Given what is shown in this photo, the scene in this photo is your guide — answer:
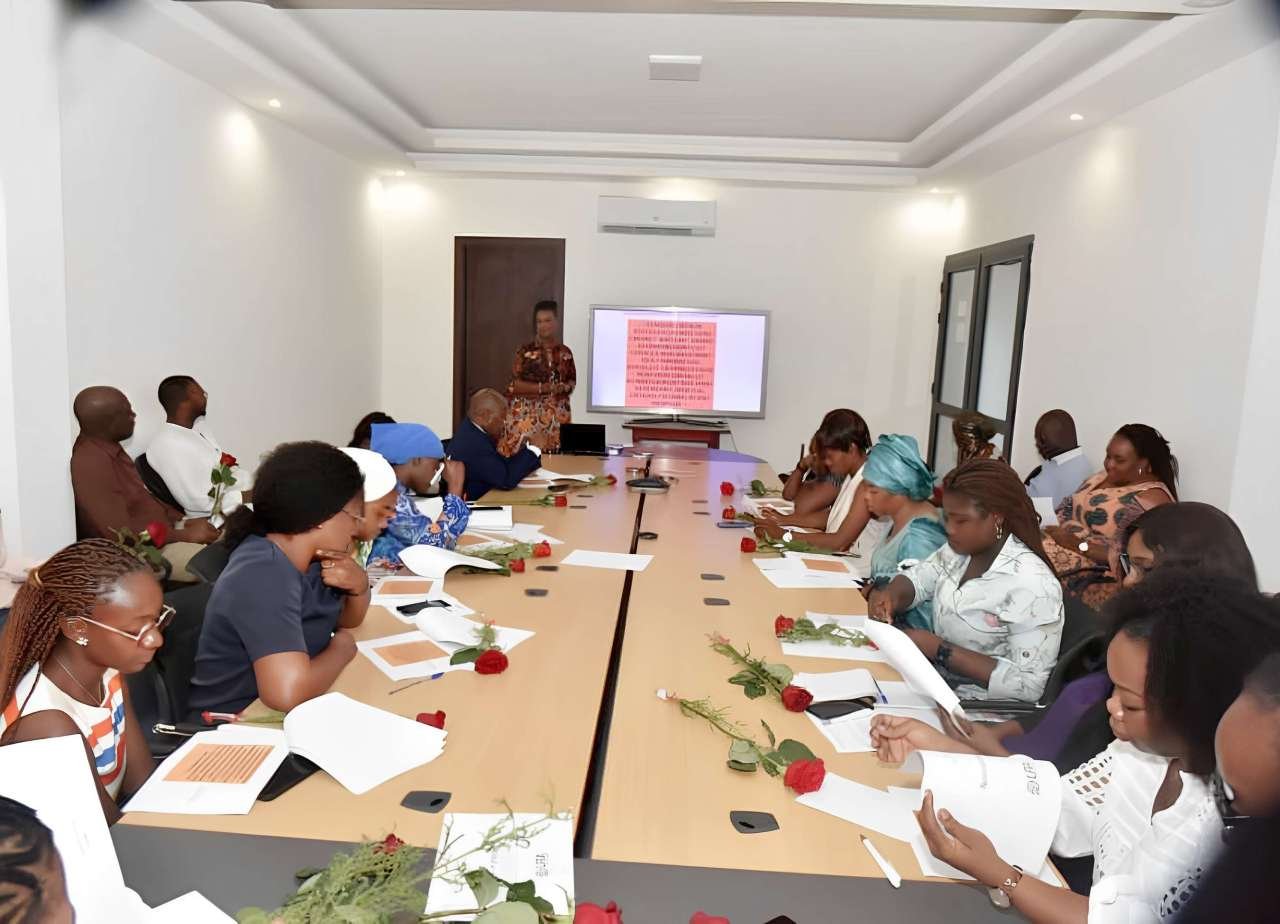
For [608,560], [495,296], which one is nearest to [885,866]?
[608,560]

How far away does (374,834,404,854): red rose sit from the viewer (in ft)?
4.22

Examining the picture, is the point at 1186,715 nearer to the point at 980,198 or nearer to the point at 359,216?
the point at 980,198

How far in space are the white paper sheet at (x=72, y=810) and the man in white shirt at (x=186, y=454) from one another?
356 centimetres

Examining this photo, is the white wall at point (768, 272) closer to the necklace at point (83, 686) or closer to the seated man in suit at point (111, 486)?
the seated man in suit at point (111, 486)

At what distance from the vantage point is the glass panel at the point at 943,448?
783cm

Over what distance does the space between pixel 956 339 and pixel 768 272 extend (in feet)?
5.78

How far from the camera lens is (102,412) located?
3992 mm

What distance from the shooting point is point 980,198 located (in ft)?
24.0

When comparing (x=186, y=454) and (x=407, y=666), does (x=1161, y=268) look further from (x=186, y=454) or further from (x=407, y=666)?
(x=186, y=454)

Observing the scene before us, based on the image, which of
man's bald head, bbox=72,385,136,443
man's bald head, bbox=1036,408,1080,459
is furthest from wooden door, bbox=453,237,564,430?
man's bald head, bbox=1036,408,1080,459

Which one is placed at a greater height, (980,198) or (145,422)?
(980,198)

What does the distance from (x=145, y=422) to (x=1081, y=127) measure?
18.5ft

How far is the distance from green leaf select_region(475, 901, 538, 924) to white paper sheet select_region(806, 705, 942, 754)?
89 centimetres

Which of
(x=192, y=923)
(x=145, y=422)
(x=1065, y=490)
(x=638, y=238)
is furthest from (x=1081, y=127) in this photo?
(x=192, y=923)
